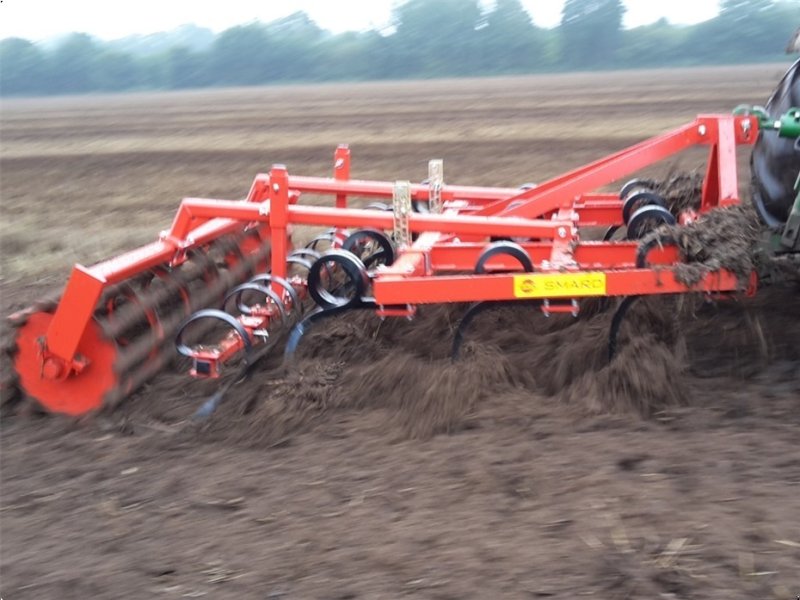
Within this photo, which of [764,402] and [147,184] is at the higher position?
[147,184]

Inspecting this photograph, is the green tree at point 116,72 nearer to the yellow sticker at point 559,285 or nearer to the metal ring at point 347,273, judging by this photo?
the metal ring at point 347,273

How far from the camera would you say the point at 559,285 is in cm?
412

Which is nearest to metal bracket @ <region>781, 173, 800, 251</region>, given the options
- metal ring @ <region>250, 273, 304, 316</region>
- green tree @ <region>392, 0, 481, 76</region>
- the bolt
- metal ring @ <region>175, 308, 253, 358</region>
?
metal ring @ <region>250, 273, 304, 316</region>

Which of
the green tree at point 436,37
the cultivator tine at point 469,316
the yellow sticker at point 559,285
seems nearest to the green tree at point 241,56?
the green tree at point 436,37

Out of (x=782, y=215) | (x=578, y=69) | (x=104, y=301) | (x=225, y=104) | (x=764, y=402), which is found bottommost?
(x=764, y=402)

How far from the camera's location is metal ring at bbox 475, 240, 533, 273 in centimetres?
425

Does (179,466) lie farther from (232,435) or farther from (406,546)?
(406,546)

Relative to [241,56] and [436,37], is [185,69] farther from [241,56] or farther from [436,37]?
[436,37]

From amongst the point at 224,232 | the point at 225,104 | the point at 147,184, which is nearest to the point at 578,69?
the point at 225,104

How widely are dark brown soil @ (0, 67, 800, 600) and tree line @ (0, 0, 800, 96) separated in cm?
→ 4534

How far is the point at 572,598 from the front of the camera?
9.08 feet

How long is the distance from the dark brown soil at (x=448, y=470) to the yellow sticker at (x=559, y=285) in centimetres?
41

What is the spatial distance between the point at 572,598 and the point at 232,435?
204cm

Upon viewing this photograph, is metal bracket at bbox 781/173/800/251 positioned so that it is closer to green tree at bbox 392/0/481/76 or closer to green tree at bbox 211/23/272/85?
green tree at bbox 392/0/481/76
